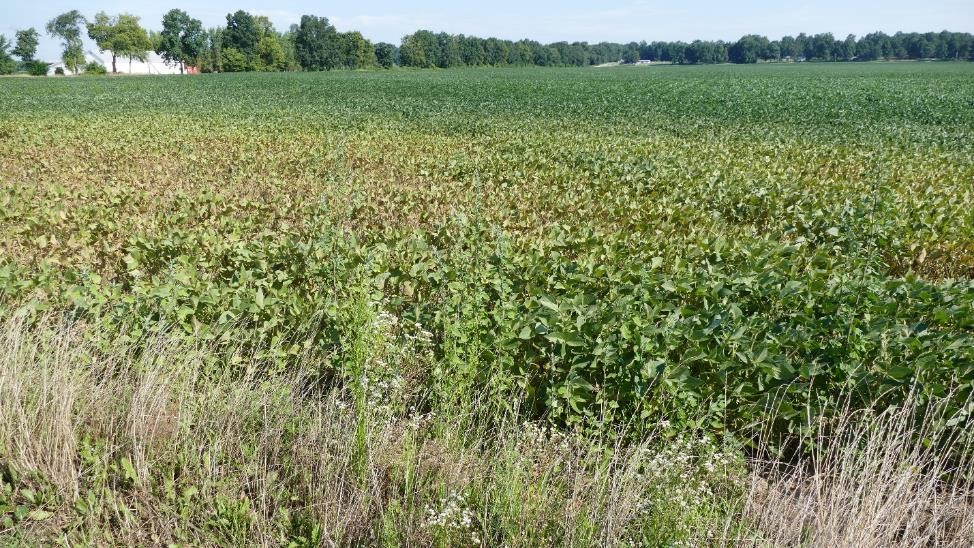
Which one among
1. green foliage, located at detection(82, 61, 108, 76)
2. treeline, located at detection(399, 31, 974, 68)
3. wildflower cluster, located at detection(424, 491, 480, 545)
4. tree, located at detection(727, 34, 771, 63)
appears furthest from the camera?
tree, located at detection(727, 34, 771, 63)

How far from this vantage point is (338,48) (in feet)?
359

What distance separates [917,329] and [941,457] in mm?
761

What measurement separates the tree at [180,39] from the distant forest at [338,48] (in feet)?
0.57

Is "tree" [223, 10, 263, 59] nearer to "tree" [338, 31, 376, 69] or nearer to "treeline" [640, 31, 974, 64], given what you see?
"tree" [338, 31, 376, 69]

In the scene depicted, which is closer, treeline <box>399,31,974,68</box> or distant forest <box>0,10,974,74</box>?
distant forest <box>0,10,974,74</box>

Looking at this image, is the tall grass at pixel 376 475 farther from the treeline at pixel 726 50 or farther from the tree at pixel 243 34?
the treeline at pixel 726 50

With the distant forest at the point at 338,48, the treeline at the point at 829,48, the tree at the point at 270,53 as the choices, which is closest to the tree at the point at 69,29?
the distant forest at the point at 338,48

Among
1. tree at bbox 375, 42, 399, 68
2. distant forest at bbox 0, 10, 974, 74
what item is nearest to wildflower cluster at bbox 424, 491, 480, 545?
distant forest at bbox 0, 10, 974, 74

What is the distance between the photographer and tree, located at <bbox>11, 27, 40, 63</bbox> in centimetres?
12031

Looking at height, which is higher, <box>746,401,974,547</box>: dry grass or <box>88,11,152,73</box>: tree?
<box>88,11,152,73</box>: tree

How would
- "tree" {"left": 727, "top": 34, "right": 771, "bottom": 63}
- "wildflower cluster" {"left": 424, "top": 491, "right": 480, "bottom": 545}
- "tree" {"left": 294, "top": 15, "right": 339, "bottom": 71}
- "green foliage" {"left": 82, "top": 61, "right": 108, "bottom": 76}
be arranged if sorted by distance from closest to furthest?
"wildflower cluster" {"left": 424, "top": 491, "right": 480, "bottom": 545} → "green foliage" {"left": 82, "top": 61, "right": 108, "bottom": 76} → "tree" {"left": 294, "top": 15, "right": 339, "bottom": 71} → "tree" {"left": 727, "top": 34, "right": 771, "bottom": 63}

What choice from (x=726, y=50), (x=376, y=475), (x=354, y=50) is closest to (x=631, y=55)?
(x=726, y=50)

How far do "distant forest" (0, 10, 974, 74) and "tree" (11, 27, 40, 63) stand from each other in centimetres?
18

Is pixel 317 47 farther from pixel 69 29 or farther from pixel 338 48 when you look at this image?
pixel 69 29
